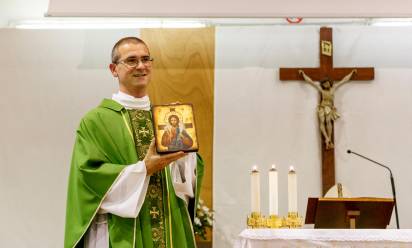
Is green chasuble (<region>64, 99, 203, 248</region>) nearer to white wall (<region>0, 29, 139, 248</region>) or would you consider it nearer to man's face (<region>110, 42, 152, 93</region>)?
man's face (<region>110, 42, 152, 93</region>)

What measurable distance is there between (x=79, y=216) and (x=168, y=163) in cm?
58

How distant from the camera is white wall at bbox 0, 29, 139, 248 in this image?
20.2 ft

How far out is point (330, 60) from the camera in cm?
623

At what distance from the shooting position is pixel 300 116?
243 inches

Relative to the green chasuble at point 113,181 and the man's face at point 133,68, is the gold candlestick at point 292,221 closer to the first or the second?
the green chasuble at point 113,181

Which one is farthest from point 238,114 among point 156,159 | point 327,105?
point 156,159

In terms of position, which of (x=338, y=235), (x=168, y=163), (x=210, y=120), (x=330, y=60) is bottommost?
(x=338, y=235)

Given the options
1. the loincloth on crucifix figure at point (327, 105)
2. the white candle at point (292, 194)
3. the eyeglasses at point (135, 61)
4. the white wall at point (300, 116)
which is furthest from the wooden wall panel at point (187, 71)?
the eyeglasses at point (135, 61)

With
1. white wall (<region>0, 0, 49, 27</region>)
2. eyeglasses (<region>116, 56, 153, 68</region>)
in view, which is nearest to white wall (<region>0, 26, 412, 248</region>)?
white wall (<region>0, 0, 49, 27</region>)

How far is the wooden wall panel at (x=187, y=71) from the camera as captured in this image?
6.19m

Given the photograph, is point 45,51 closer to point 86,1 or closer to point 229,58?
point 86,1

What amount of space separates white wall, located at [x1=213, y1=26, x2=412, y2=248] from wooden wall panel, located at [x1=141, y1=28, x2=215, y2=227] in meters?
0.09

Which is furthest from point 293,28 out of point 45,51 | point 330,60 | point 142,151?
point 142,151

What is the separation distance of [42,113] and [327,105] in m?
2.73
